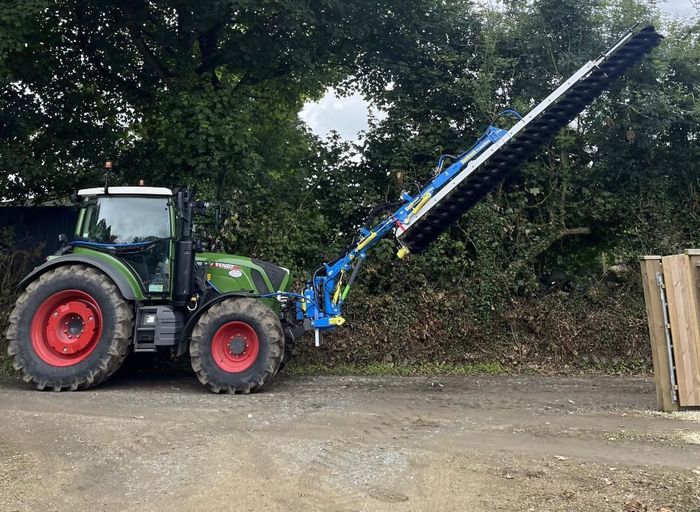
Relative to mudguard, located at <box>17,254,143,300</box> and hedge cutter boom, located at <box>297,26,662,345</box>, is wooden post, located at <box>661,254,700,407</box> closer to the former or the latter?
hedge cutter boom, located at <box>297,26,662,345</box>

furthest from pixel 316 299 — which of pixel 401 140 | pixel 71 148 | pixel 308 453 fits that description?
pixel 71 148

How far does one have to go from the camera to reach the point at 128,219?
7422mm

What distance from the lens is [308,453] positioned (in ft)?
15.1

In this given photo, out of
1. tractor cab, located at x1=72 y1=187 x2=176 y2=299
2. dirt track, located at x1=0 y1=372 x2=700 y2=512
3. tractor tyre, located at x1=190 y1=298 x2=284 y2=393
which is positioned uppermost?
tractor cab, located at x1=72 y1=187 x2=176 y2=299

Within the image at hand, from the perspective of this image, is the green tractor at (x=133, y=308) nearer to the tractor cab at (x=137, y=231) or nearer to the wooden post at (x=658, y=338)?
the tractor cab at (x=137, y=231)

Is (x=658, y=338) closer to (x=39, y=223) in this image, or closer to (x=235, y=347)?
(x=235, y=347)

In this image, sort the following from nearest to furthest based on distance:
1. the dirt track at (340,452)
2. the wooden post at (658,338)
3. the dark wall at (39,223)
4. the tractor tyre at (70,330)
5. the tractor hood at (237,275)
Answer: the dirt track at (340,452)
the wooden post at (658,338)
the tractor tyre at (70,330)
the tractor hood at (237,275)
the dark wall at (39,223)

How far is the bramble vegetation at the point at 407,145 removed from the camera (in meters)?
9.67

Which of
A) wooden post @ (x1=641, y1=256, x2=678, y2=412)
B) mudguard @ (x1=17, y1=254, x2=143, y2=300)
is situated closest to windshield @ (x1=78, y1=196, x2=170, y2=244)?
mudguard @ (x1=17, y1=254, x2=143, y2=300)

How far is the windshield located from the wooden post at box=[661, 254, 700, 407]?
5.92 metres

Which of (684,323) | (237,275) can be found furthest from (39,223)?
(684,323)

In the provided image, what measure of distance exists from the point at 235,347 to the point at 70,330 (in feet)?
6.79

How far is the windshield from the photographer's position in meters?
7.34

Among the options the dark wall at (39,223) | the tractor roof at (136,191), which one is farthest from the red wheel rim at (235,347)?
the dark wall at (39,223)
